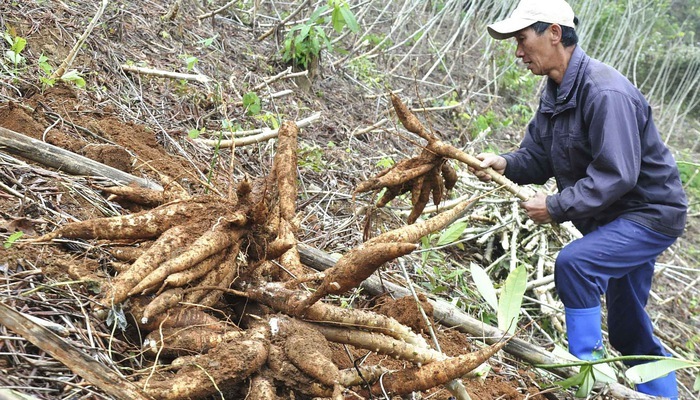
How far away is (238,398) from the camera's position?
1.74 m

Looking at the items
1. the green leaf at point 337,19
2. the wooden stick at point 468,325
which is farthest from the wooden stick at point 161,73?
the wooden stick at point 468,325

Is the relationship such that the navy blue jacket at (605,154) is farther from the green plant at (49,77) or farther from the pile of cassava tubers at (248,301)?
the green plant at (49,77)

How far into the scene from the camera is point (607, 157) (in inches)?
102

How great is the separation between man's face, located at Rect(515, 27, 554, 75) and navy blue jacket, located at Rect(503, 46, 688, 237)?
0.35ft

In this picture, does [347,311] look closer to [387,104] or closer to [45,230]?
[45,230]

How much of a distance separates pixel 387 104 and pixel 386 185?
3.83 meters

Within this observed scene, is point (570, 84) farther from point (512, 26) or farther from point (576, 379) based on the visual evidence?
point (576, 379)

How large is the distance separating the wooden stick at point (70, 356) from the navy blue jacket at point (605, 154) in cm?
202

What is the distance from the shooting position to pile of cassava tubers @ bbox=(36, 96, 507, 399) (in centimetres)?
169

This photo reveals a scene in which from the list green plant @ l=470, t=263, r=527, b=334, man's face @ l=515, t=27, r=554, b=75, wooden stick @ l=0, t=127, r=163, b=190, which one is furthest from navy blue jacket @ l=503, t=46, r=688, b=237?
wooden stick @ l=0, t=127, r=163, b=190

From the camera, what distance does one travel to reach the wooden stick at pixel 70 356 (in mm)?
1396

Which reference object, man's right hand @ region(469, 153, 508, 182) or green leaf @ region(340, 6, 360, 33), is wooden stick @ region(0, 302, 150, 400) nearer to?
man's right hand @ region(469, 153, 508, 182)

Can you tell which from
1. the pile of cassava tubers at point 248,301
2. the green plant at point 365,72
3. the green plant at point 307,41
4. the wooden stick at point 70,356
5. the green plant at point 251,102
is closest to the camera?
the wooden stick at point 70,356

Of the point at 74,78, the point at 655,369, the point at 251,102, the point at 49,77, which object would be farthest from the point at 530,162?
the point at 49,77
